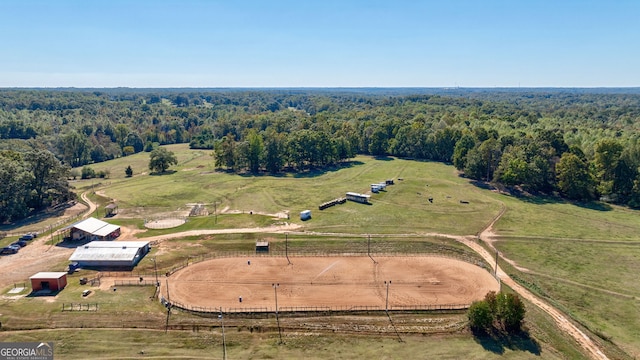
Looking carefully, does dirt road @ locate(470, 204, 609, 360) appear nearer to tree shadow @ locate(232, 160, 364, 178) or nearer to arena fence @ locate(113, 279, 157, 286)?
arena fence @ locate(113, 279, 157, 286)

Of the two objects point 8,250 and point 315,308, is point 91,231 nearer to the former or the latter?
point 8,250

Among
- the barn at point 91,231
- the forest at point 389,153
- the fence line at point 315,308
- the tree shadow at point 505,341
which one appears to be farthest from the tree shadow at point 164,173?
the tree shadow at point 505,341

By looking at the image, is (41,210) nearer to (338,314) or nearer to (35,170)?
(35,170)

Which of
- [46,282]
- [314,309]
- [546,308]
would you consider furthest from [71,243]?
[546,308]

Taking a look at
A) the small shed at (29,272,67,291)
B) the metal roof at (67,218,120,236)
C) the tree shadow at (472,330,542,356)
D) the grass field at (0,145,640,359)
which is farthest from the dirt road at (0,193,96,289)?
the tree shadow at (472,330,542,356)

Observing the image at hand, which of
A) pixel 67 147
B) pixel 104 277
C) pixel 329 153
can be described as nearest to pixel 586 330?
pixel 104 277
